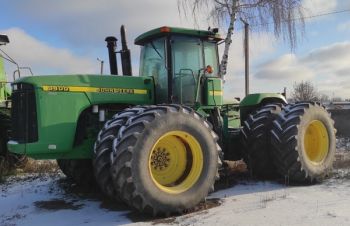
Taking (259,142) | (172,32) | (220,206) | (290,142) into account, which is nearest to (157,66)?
(172,32)

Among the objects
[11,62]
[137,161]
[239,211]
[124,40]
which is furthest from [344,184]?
[11,62]

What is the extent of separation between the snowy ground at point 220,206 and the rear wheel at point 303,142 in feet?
0.86

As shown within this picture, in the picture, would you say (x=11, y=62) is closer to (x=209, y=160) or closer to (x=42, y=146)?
(x=42, y=146)

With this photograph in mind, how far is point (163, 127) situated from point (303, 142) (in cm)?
297

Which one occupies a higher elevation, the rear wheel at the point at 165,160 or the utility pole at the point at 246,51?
the utility pole at the point at 246,51

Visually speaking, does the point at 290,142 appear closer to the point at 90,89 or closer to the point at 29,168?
the point at 90,89

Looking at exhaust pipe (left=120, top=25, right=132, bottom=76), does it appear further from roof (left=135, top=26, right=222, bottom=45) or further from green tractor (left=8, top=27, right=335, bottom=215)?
roof (left=135, top=26, right=222, bottom=45)

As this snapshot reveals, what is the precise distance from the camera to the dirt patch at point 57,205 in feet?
23.4

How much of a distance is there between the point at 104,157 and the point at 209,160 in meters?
1.49

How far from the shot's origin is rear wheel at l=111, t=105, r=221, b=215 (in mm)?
6035

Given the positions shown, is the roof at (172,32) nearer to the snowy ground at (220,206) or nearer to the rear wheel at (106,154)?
the rear wheel at (106,154)

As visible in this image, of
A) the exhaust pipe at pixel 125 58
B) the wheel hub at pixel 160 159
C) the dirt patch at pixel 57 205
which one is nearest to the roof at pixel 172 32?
the exhaust pipe at pixel 125 58

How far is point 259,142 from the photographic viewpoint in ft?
27.5

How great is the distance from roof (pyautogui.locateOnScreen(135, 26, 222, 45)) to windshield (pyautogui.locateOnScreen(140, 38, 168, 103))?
0.12 m
